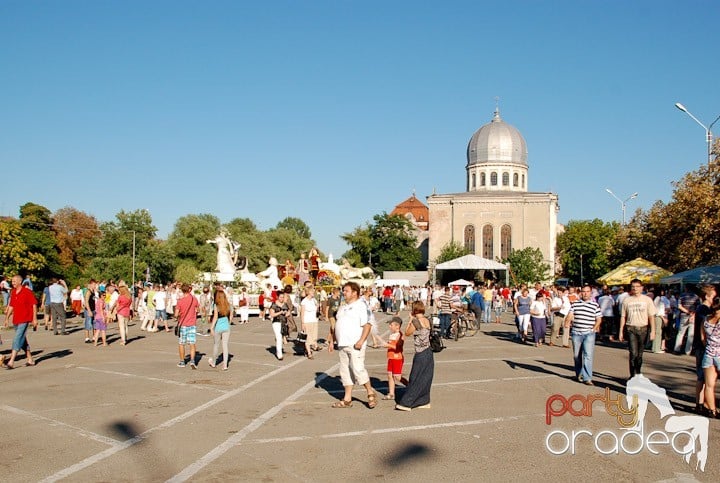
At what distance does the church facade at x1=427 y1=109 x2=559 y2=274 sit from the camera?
279ft

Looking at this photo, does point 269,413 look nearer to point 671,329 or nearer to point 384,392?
point 384,392

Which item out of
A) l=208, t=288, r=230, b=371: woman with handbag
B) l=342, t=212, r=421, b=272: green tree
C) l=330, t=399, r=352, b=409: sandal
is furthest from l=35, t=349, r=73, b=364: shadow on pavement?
l=342, t=212, r=421, b=272: green tree

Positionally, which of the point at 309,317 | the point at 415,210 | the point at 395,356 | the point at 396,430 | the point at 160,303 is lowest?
the point at 396,430

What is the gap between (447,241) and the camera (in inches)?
3465

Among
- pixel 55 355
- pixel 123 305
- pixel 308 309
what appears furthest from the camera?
pixel 123 305

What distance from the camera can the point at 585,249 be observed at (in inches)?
3573

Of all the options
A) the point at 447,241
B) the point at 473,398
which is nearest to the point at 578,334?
the point at 473,398

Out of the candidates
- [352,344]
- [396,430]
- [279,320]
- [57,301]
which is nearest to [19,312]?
[279,320]

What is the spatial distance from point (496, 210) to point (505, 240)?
376cm

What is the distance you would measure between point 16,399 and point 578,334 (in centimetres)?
961

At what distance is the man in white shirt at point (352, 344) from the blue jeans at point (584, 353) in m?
4.49

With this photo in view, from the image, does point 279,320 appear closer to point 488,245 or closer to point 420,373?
point 420,373

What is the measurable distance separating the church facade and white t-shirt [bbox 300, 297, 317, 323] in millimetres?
68871

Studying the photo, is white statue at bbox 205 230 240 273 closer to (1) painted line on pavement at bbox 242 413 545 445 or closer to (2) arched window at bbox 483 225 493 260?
(1) painted line on pavement at bbox 242 413 545 445
